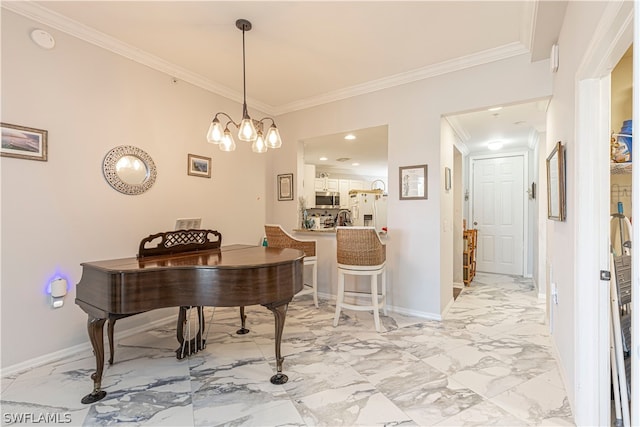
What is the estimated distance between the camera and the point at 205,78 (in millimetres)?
3516

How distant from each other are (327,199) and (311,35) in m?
5.03

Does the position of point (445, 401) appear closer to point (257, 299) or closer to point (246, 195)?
point (257, 299)

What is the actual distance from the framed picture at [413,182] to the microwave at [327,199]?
12.6ft

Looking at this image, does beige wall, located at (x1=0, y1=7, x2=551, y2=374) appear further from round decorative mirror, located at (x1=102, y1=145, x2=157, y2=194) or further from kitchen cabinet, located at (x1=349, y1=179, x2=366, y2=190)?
kitchen cabinet, located at (x1=349, y1=179, x2=366, y2=190)

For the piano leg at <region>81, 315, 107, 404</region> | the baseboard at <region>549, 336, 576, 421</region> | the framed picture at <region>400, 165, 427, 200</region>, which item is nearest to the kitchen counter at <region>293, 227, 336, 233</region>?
the framed picture at <region>400, 165, 427, 200</region>

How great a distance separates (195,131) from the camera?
3.51 meters

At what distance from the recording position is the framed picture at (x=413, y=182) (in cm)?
336

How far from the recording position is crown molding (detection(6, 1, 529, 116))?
2.38m

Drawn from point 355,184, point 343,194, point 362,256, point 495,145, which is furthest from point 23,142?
point 355,184

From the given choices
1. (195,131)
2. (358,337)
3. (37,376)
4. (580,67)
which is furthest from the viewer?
(195,131)

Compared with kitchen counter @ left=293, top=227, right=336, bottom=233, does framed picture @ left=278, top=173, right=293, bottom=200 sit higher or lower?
higher

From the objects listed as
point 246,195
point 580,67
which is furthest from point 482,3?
point 246,195

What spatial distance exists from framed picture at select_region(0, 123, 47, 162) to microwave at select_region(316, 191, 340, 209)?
17.2 ft

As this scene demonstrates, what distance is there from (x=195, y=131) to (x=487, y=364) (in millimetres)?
3561
